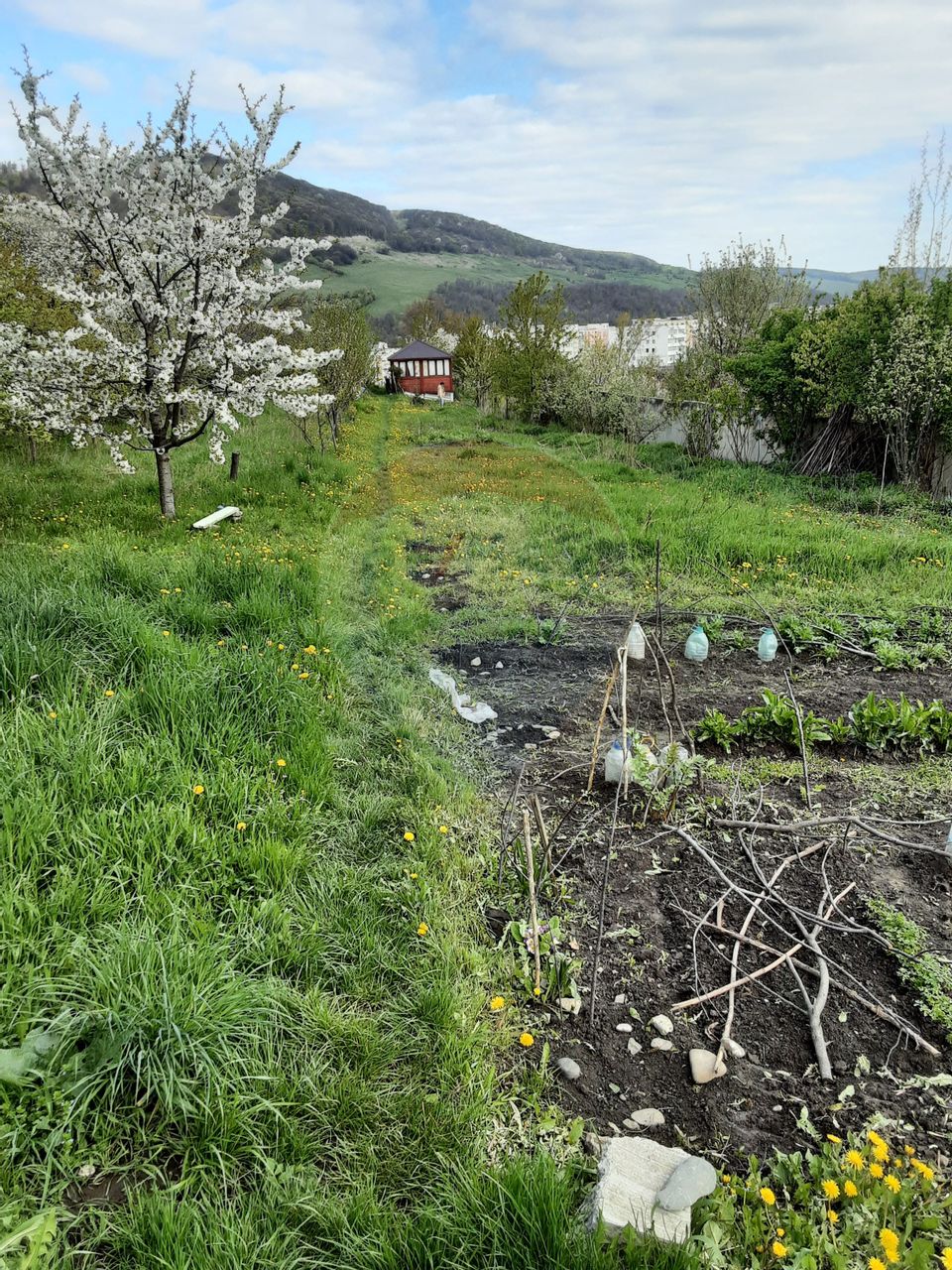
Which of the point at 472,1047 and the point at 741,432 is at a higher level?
the point at 741,432

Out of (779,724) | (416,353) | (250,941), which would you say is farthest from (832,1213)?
(416,353)

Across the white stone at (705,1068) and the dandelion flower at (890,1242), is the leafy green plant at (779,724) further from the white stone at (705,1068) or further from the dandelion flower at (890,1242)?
the dandelion flower at (890,1242)

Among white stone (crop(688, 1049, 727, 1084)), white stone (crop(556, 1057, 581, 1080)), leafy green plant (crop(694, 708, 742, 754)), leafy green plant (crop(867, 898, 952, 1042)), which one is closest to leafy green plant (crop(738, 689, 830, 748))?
leafy green plant (crop(694, 708, 742, 754))

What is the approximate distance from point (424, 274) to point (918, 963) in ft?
486

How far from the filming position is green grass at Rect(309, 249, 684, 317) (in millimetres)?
107438

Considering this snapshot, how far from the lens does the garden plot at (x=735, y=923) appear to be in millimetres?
2385

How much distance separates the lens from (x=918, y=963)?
2.84m

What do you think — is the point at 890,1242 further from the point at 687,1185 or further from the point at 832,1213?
the point at 687,1185

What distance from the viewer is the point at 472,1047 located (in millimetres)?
2479

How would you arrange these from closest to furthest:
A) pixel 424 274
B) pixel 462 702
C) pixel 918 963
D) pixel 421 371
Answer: pixel 918 963 → pixel 462 702 → pixel 421 371 → pixel 424 274

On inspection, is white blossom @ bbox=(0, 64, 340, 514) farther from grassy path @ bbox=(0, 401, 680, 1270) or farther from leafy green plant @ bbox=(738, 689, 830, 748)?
leafy green plant @ bbox=(738, 689, 830, 748)

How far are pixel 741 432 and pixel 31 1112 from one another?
17864mm

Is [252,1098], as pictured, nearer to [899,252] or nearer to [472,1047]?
[472,1047]

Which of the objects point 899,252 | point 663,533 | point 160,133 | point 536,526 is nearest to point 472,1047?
point 663,533
